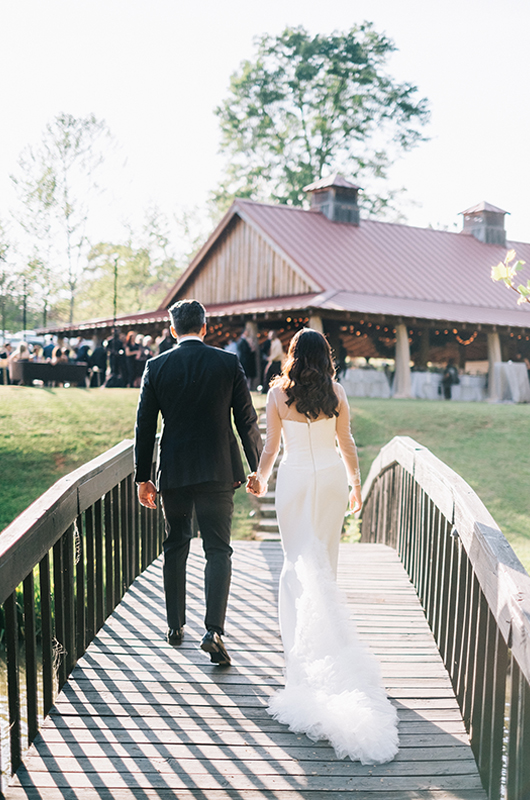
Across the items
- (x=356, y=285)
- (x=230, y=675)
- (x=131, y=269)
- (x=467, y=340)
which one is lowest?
(x=230, y=675)

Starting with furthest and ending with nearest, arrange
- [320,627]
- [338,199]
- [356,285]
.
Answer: [338,199] < [356,285] < [320,627]

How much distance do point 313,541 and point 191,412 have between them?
897 mm

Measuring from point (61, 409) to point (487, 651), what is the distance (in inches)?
555

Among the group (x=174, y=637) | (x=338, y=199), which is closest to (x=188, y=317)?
(x=174, y=637)

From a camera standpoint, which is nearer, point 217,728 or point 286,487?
point 217,728

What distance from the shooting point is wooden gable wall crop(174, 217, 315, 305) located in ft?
76.6

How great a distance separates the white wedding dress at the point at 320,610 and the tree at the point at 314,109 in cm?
3666

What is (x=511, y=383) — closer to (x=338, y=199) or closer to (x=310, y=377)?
(x=338, y=199)

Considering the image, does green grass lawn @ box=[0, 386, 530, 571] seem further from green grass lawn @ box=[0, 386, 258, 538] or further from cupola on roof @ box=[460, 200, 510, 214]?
cupola on roof @ box=[460, 200, 510, 214]

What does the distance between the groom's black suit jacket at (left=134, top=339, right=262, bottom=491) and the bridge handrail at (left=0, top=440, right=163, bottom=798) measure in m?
0.47

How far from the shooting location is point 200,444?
4.00 m

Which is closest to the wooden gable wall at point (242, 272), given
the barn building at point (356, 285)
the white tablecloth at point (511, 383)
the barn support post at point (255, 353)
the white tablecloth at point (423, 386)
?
the barn building at point (356, 285)

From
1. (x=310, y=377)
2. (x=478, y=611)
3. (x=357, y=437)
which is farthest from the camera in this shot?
(x=357, y=437)

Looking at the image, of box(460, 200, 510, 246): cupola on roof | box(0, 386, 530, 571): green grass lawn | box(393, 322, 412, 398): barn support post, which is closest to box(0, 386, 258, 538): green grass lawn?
box(0, 386, 530, 571): green grass lawn
